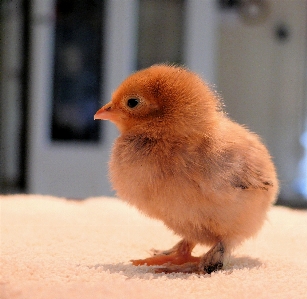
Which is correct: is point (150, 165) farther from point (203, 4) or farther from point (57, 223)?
point (203, 4)

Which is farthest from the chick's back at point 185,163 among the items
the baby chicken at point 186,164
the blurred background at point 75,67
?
the blurred background at point 75,67

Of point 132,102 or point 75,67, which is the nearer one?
point 132,102

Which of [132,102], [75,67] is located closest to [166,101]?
[132,102]

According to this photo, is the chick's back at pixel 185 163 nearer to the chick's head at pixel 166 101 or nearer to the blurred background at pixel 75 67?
the chick's head at pixel 166 101

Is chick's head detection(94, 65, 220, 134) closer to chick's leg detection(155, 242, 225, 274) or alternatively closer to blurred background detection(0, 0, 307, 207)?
chick's leg detection(155, 242, 225, 274)

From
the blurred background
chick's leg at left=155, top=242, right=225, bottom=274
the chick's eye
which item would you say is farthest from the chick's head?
the blurred background

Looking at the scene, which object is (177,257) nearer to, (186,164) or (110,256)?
(110,256)

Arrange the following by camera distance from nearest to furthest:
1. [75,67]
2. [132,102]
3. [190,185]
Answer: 1. [190,185]
2. [132,102]
3. [75,67]

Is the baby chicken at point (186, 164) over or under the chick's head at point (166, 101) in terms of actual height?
under
